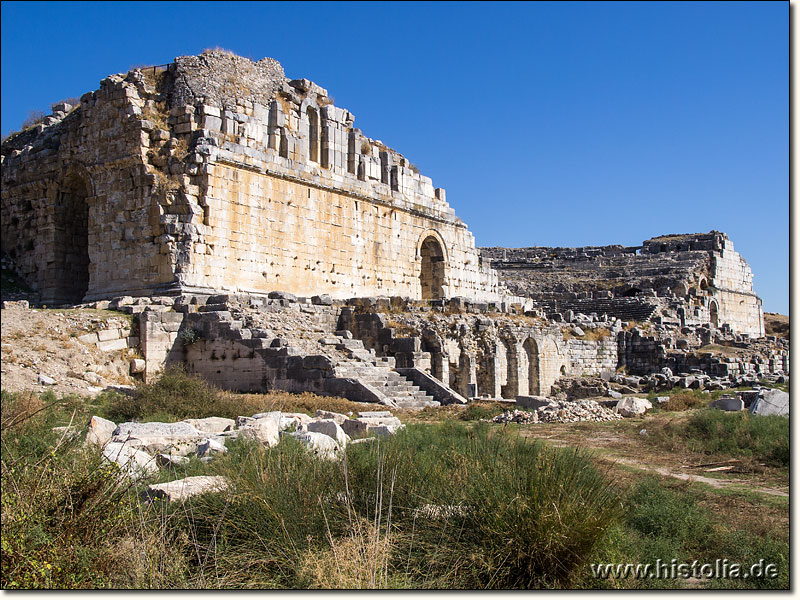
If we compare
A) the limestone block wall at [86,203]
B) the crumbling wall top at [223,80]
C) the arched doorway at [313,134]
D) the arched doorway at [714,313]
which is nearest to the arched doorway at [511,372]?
the arched doorway at [313,134]

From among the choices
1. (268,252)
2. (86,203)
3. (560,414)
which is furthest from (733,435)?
(86,203)

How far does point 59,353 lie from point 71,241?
8119 millimetres

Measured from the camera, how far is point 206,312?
699 inches

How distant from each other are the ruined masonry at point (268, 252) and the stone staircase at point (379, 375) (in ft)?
0.16

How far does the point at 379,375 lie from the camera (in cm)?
1677

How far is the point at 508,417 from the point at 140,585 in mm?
9374

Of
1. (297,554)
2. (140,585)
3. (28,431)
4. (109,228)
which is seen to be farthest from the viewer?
(109,228)

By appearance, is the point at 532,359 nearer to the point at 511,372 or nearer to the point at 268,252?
the point at 511,372

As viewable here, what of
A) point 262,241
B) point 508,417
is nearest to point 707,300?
point 262,241

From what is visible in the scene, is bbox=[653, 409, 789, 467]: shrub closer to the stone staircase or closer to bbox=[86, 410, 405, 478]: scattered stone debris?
bbox=[86, 410, 405, 478]: scattered stone debris

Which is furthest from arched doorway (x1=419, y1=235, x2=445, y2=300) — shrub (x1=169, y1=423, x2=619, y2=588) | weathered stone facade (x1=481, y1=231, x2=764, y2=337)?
shrub (x1=169, y1=423, x2=619, y2=588)

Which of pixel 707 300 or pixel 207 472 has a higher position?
pixel 707 300

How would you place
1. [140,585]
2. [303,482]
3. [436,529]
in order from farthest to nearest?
[303,482] < [436,529] < [140,585]

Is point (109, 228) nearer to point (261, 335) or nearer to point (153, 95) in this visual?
point (153, 95)
